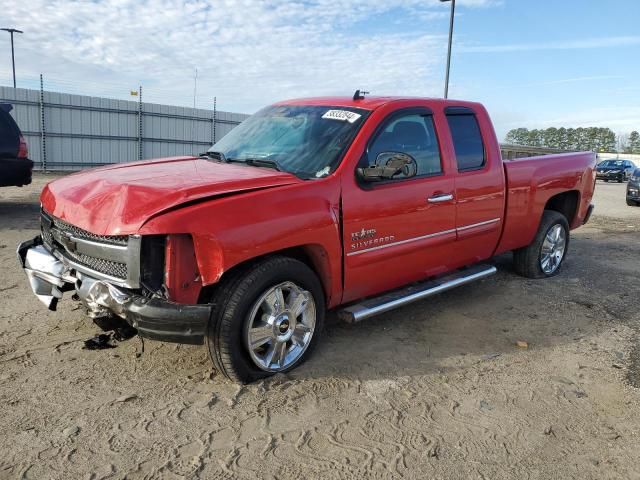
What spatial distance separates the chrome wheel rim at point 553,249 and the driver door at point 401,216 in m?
2.02

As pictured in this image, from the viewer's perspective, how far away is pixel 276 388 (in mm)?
3459

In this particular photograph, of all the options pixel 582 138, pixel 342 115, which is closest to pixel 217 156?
pixel 342 115

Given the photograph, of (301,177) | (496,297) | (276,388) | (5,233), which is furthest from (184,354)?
(5,233)

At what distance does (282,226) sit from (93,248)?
3.80ft

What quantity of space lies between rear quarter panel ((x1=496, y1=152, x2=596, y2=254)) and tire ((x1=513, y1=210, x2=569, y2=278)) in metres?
0.16

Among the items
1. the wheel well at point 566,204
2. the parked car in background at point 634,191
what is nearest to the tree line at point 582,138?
the parked car in background at point 634,191

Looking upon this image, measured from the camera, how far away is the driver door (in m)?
3.92

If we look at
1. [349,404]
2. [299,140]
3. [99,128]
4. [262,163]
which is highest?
[99,128]

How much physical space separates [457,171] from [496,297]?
161cm

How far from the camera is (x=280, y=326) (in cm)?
356

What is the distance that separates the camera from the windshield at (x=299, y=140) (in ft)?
12.9

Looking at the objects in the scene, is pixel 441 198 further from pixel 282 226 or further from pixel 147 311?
pixel 147 311

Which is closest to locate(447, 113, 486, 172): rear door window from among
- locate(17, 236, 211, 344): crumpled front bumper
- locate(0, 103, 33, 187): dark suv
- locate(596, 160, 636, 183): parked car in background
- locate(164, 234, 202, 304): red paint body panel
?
locate(164, 234, 202, 304): red paint body panel

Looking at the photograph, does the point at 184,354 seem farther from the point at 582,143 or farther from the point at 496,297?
the point at 582,143
